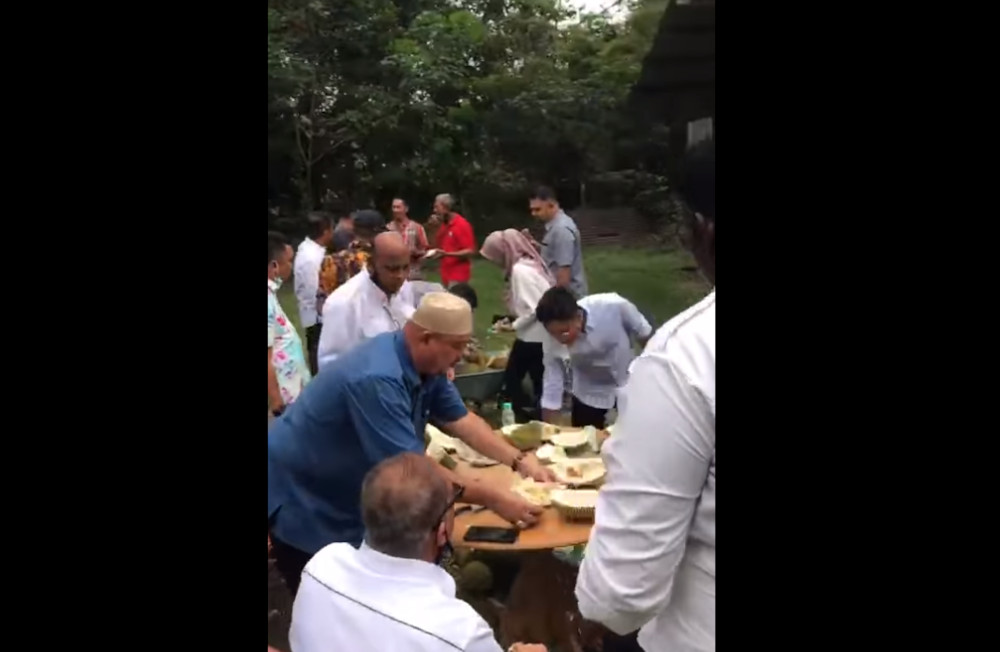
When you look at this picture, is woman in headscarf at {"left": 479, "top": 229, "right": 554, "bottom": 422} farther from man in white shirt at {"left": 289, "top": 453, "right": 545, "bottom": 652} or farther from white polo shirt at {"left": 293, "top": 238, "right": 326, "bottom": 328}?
man in white shirt at {"left": 289, "top": 453, "right": 545, "bottom": 652}

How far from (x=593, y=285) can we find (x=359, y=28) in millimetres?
4423

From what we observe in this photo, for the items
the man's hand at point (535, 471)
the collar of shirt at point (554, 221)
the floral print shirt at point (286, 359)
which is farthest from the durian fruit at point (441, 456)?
the collar of shirt at point (554, 221)

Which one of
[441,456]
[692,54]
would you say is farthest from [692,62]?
[441,456]

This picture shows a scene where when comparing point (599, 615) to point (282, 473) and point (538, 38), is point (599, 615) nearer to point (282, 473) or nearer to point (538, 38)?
point (282, 473)

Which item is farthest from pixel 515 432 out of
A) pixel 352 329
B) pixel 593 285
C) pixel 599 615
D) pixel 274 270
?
pixel 593 285

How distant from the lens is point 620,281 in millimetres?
11859

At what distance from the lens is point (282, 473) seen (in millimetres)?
2621

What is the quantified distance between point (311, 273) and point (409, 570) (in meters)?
4.31

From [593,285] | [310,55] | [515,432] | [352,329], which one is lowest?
[593,285]

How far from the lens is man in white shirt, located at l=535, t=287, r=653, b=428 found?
12.9 feet

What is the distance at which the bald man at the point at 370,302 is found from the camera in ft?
13.4

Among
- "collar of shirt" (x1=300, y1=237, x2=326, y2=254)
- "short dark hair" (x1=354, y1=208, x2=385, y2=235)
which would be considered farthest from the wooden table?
"short dark hair" (x1=354, y1=208, x2=385, y2=235)

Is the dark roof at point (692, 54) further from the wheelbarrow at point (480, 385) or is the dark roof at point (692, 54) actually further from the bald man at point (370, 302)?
the wheelbarrow at point (480, 385)

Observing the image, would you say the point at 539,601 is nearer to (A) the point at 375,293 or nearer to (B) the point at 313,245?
(A) the point at 375,293
